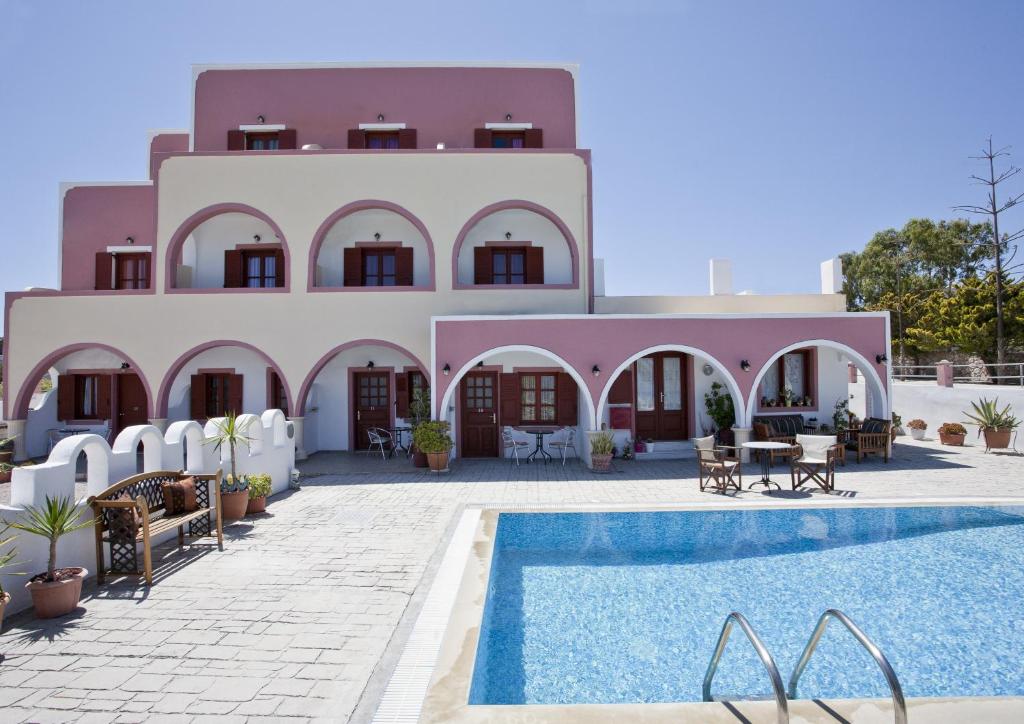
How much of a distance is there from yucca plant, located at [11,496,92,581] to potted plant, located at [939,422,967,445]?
19.7 m

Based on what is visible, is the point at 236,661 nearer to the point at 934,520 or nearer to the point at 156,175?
the point at 934,520

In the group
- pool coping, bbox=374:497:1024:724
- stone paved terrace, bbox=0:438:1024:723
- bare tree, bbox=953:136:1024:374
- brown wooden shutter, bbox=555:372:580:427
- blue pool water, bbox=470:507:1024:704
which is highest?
bare tree, bbox=953:136:1024:374

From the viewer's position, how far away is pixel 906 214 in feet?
132

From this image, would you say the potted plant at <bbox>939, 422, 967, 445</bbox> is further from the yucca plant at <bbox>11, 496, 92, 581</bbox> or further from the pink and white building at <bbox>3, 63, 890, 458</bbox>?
the yucca plant at <bbox>11, 496, 92, 581</bbox>

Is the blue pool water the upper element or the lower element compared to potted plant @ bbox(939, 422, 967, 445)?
lower

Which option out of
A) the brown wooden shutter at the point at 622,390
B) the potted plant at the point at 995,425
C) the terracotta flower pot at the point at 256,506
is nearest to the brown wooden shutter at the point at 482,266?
the brown wooden shutter at the point at 622,390

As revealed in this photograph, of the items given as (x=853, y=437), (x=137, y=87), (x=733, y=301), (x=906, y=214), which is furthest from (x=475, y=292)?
(x=906, y=214)

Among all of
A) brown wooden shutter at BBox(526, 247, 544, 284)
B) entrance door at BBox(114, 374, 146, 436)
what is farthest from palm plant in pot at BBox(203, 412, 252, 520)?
entrance door at BBox(114, 374, 146, 436)

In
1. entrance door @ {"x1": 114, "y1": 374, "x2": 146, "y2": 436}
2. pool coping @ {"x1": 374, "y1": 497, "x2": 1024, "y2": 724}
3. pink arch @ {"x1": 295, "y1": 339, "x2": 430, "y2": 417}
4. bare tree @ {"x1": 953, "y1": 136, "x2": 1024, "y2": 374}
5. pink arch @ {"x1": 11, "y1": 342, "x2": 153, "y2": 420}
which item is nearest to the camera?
pool coping @ {"x1": 374, "y1": 497, "x2": 1024, "y2": 724}

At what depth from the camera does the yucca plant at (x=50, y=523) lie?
192 inches

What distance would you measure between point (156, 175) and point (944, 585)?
1879 centimetres

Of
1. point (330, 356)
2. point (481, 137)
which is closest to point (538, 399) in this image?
point (330, 356)

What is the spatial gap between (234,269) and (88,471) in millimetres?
10658

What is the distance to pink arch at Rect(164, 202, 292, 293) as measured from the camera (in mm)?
13852
